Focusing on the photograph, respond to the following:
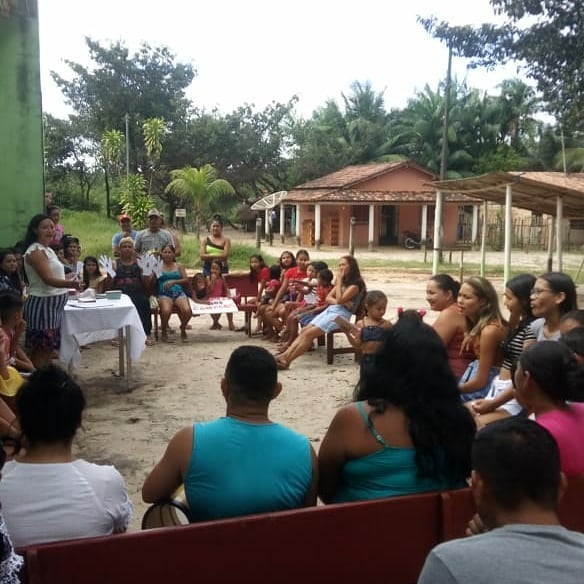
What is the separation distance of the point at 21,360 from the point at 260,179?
37.7 m

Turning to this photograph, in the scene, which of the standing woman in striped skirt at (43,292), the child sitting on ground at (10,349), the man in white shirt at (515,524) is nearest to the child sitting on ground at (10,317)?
the child sitting on ground at (10,349)

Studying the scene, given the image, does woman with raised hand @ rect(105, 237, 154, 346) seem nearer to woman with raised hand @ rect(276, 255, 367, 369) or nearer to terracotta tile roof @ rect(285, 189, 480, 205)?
woman with raised hand @ rect(276, 255, 367, 369)

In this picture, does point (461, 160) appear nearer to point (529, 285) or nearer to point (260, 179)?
point (260, 179)

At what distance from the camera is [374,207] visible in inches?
1302

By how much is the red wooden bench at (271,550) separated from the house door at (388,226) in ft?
109

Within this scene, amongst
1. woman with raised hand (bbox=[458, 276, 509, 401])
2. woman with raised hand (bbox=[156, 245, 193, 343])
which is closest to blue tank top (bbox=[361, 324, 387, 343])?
woman with raised hand (bbox=[458, 276, 509, 401])

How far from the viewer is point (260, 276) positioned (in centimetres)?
972

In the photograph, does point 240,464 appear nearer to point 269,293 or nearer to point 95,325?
point 95,325

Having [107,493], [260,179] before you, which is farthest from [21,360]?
[260,179]

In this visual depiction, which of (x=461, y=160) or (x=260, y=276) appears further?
(x=461, y=160)

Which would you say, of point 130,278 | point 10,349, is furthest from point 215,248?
point 10,349

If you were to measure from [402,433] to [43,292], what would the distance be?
431cm

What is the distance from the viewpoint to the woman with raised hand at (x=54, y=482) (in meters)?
2.00

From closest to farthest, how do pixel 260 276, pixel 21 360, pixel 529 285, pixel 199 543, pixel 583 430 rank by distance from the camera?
pixel 199 543
pixel 583 430
pixel 529 285
pixel 21 360
pixel 260 276
